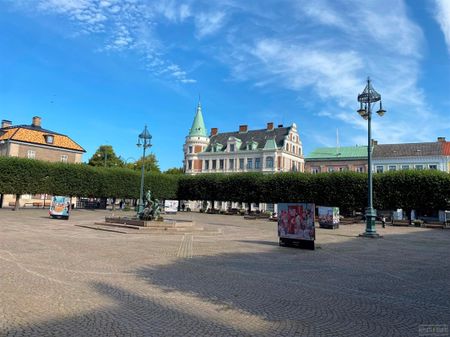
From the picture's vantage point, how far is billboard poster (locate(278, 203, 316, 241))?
15938 mm

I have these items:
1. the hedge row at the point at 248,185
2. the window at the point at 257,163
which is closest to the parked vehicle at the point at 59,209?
the hedge row at the point at 248,185

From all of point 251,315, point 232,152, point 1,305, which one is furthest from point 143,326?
point 232,152

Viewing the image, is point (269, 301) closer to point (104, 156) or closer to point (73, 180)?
point (73, 180)

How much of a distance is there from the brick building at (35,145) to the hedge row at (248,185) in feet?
35.9

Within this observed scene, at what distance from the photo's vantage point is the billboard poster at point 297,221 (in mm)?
15938

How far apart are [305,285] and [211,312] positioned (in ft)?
10.6

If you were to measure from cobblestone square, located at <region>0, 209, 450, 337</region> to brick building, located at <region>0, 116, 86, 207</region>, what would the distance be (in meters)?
48.4

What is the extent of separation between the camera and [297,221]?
1641 cm

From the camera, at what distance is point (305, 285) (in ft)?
29.3

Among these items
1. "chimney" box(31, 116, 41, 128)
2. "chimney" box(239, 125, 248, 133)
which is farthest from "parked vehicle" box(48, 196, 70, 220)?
"chimney" box(239, 125, 248, 133)

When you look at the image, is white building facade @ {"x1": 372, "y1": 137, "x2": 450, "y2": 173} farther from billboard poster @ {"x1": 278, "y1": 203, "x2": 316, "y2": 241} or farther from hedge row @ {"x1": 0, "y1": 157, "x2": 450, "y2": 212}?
billboard poster @ {"x1": 278, "y1": 203, "x2": 316, "y2": 241}

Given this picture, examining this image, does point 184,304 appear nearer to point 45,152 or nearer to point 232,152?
point 45,152

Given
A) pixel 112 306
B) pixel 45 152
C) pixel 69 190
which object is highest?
pixel 45 152

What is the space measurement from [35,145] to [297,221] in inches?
2117
